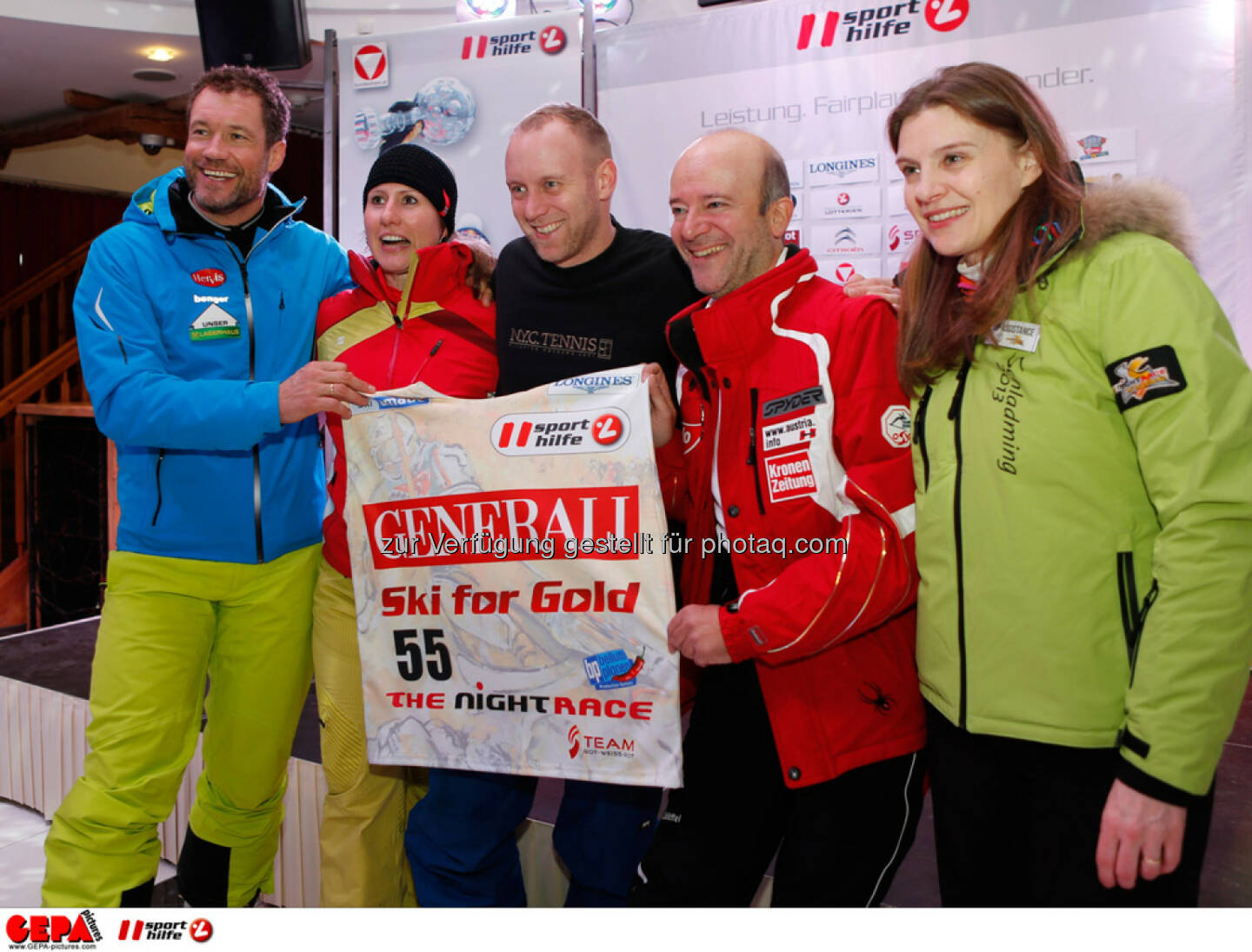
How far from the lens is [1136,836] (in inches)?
45.3

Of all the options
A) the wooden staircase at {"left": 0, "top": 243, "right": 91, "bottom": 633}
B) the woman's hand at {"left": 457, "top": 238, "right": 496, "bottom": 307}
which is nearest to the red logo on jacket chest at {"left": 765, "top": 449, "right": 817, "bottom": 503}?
the woman's hand at {"left": 457, "top": 238, "right": 496, "bottom": 307}

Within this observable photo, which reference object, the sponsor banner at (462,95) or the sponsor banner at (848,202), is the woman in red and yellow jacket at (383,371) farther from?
the sponsor banner at (462,95)

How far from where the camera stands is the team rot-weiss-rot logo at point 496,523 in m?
1.64

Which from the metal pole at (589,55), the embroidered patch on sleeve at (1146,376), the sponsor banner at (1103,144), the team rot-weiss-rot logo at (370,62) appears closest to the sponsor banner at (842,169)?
the sponsor banner at (1103,144)

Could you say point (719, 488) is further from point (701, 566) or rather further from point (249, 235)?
point (249, 235)

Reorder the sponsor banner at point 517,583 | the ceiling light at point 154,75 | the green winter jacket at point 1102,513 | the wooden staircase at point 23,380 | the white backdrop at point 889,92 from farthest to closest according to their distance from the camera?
the ceiling light at point 154,75, the wooden staircase at point 23,380, the white backdrop at point 889,92, the sponsor banner at point 517,583, the green winter jacket at point 1102,513

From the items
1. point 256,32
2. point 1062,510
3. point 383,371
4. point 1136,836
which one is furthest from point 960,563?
point 256,32

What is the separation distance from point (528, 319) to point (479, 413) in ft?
0.86

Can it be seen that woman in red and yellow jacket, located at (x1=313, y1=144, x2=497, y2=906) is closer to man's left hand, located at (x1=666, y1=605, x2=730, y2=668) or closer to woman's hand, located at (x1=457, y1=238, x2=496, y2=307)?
woman's hand, located at (x1=457, y1=238, x2=496, y2=307)

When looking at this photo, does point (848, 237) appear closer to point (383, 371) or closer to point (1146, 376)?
point (383, 371)

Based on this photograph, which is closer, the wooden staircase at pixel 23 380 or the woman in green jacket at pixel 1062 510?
the woman in green jacket at pixel 1062 510

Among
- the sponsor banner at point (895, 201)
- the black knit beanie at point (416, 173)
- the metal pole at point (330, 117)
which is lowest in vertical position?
the black knit beanie at point (416, 173)

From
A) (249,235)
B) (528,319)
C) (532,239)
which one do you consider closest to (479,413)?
(528,319)
